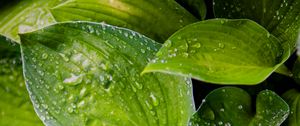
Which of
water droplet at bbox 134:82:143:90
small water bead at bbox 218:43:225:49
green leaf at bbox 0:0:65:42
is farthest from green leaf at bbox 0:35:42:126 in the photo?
small water bead at bbox 218:43:225:49

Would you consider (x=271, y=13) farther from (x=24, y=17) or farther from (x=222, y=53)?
(x=24, y=17)

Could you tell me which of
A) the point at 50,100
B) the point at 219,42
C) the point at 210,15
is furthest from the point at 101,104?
the point at 210,15

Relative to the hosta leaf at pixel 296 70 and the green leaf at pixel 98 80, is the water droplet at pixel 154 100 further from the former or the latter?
the hosta leaf at pixel 296 70

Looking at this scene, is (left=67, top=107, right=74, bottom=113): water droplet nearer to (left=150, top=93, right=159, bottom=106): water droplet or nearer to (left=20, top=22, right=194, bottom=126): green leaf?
(left=20, top=22, right=194, bottom=126): green leaf

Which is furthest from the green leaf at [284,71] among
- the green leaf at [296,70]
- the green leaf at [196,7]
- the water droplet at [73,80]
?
the water droplet at [73,80]

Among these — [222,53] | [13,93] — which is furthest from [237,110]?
[13,93]

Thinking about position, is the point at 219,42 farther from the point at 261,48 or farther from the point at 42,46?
the point at 42,46
